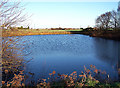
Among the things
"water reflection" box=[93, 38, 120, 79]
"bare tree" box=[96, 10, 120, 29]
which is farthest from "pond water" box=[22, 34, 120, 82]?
"bare tree" box=[96, 10, 120, 29]

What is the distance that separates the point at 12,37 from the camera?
194 inches

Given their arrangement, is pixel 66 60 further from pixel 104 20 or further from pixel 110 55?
pixel 104 20

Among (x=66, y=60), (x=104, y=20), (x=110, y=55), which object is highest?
(x=104, y=20)

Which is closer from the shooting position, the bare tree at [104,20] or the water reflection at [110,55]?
the water reflection at [110,55]

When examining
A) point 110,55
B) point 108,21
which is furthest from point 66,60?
point 108,21

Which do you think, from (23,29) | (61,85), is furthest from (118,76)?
(23,29)

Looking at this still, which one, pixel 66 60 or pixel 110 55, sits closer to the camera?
pixel 66 60

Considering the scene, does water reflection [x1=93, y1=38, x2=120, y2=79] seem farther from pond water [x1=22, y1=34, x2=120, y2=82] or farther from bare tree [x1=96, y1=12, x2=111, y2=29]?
bare tree [x1=96, y1=12, x2=111, y2=29]

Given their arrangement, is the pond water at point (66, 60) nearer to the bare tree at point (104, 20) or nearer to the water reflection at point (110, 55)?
the water reflection at point (110, 55)

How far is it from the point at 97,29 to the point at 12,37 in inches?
1222

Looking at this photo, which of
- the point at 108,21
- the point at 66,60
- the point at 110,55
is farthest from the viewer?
the point at 108,21

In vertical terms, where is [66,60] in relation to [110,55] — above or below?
above

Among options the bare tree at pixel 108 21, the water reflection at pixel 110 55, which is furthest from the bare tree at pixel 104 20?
the water reflection at pixel 110 55

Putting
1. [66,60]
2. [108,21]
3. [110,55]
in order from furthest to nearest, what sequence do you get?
1. [108,21]
2. [110,55]
3. [66,60]
